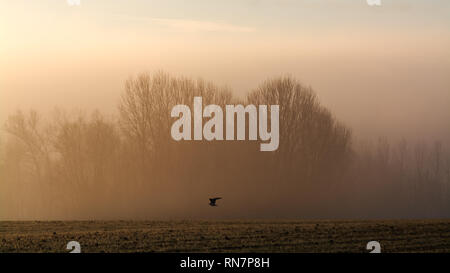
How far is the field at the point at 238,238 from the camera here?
26.9m

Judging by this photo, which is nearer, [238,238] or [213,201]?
[238,238]

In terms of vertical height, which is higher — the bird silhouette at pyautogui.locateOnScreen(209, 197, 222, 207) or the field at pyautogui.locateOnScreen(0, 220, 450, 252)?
the bird silhouette at pyautogui.locateOnScreen(209, 197, 222, 207)

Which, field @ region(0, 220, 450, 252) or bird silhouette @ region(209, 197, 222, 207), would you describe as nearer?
field @ region(0, 220, 450, 252)

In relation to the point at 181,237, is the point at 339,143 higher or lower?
higher

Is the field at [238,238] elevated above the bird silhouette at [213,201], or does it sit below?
below

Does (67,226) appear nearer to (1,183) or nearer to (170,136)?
(170,136)

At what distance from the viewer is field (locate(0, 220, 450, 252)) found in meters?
26.9

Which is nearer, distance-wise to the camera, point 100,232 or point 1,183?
point 100,232

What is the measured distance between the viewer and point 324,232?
3178cm

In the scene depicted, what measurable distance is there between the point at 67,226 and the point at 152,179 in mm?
5235

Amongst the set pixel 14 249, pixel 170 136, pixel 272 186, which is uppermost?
pixel 170 136

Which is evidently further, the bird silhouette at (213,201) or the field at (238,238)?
the bird silhouette at (213,201)

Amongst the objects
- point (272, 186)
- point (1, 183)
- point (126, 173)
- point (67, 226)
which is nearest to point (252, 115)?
point (272, 186)

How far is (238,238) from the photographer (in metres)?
29.3
